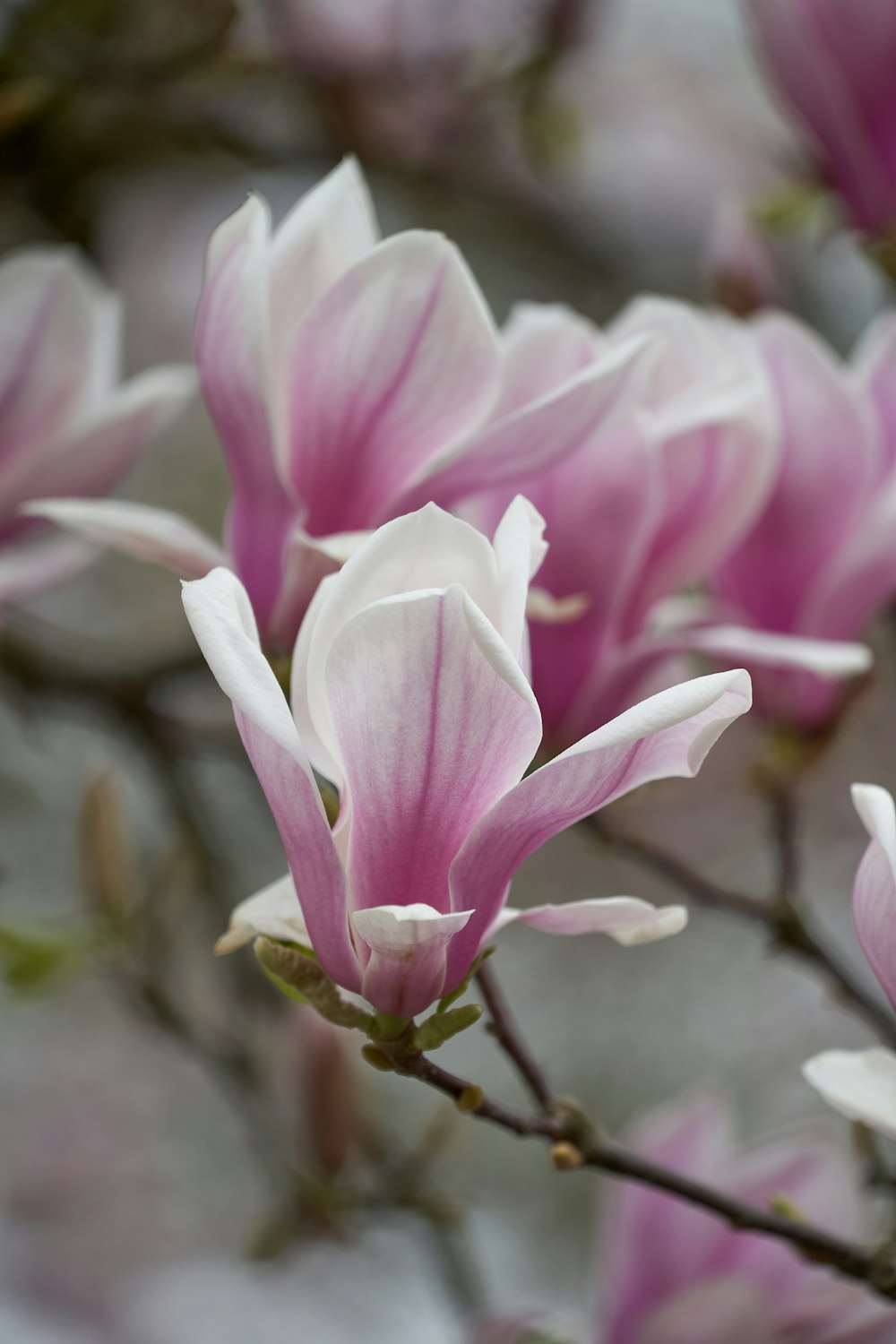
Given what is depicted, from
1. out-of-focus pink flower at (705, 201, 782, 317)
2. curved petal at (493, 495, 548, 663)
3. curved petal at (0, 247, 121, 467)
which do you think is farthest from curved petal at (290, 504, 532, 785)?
out-of-focus pink flower at (705, 201, 782, 317)

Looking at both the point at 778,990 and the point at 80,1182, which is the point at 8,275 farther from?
the point at 80,1182

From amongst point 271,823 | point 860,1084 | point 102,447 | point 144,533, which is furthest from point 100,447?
point 271,823

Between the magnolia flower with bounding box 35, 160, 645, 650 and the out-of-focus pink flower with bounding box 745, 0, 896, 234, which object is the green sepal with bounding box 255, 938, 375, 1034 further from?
the out-of-focus pink flower with bounding box 745, 0, 896, 234

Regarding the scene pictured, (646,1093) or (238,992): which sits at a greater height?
(238,992)

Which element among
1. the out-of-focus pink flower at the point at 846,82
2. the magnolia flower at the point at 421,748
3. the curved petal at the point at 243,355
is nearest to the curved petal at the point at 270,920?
the magnolia flower at the point at 421,748

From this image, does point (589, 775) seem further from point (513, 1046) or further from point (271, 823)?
point (271, 823)

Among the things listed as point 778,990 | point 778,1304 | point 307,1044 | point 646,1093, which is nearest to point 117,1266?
point 646,1093
